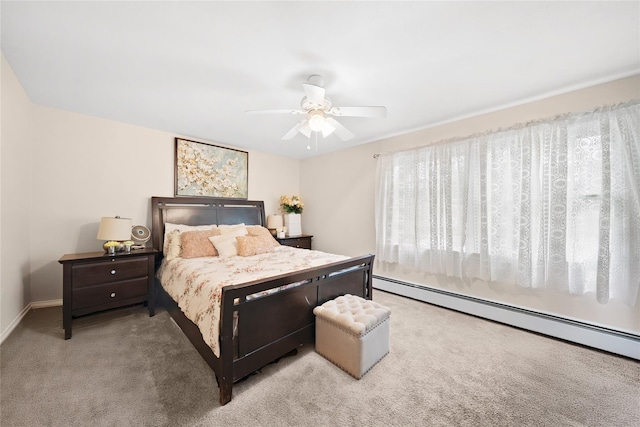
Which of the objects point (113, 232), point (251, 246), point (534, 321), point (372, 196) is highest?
point (372, 196)

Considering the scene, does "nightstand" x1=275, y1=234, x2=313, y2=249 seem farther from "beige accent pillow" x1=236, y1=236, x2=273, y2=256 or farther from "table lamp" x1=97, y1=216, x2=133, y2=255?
"table lamp" x1=97, y1=216, x2=133, y2=255

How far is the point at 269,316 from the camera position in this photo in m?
1.82

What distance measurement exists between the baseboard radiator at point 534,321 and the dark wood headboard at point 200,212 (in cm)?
287

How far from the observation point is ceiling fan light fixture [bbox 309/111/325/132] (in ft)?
7.20

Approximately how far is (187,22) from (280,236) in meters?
3.47

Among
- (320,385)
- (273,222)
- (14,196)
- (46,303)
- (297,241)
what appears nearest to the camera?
(320,385)

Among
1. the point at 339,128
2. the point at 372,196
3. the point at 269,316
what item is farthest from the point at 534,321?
the point at 339,128

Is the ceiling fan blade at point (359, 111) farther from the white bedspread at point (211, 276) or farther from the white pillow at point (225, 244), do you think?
the white pillow at point (225, 244)

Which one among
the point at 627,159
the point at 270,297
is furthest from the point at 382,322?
the point at 627,159

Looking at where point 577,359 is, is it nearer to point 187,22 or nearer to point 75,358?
point 187,22

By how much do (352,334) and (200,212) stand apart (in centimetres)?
309

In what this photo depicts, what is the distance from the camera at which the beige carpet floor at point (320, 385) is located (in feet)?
4.76

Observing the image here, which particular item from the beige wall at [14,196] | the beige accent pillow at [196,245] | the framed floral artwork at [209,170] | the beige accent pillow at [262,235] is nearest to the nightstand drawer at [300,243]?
the beige accent pillow at [262,235]

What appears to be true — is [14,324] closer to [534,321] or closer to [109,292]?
[109,292]
